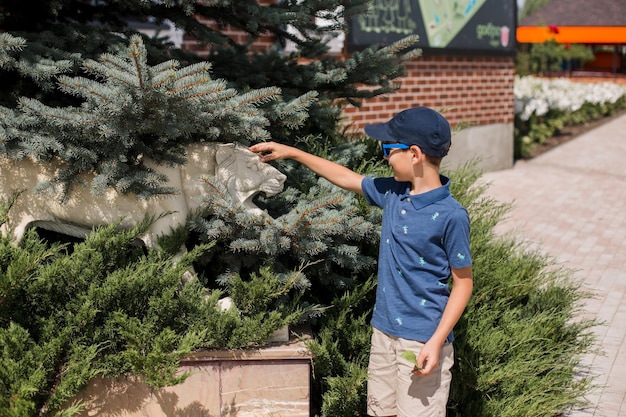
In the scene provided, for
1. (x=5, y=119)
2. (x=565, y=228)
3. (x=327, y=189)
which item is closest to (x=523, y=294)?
(x=327, y=189)

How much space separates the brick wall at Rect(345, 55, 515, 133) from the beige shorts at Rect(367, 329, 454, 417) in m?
5.32

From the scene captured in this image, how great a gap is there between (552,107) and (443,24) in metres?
5.20

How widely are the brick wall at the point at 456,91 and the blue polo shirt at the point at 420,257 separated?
5309 mm

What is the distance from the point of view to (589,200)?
31.2 ft

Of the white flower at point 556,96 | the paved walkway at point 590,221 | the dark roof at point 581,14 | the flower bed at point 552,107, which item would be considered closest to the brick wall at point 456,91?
the paved walkway at point 590,221

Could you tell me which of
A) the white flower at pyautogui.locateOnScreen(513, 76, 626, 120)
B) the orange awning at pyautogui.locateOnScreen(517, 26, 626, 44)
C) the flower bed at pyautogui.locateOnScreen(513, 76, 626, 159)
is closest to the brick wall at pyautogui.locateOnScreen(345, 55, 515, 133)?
the flower bed at pyautogui.locateOnScreen(513, 76, 626, 159)

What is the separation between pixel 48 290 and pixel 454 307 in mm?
1659

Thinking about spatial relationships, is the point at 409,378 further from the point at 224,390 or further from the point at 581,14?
the point at 581,14

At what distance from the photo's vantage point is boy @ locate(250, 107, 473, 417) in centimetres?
275

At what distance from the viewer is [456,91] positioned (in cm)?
1000

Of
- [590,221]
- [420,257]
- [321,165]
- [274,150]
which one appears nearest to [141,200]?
[274,150]

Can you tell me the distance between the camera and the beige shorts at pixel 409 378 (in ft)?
9.46

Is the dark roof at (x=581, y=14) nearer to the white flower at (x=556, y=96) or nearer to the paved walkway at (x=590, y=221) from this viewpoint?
the white flower at (x=556, y=96)

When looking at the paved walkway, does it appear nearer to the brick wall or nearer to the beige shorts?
the brick wall
